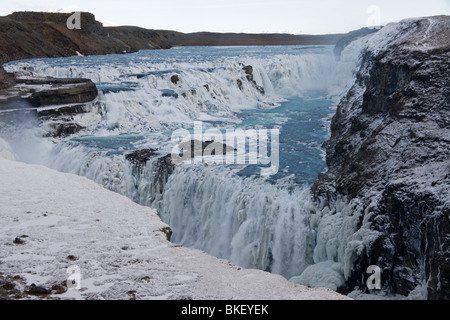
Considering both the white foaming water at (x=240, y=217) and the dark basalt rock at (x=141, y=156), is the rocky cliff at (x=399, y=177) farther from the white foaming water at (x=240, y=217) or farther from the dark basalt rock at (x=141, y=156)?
the dark basalt rock at (x=141, y=156)

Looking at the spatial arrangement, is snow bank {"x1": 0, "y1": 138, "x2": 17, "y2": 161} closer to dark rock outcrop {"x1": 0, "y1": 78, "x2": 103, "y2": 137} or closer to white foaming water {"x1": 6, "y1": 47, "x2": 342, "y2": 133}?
dark rock outcrop {"x1": 0, "y1": 78, "x2": 103, "y2": 137}

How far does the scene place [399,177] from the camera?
8758 mm

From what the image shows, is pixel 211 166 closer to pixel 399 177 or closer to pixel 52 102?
pixel 399 177

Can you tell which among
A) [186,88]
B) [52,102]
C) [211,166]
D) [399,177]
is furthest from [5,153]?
[186,88]

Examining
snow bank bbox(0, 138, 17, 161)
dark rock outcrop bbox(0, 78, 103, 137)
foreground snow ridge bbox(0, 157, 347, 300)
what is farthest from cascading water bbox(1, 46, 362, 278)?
foreground snow ridge bbox(0, 157, 347, 300)

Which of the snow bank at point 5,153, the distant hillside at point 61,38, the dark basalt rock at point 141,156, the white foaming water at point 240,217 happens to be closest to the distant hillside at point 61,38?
the distant hillside at point 61,38

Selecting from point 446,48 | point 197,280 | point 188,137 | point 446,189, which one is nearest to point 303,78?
point 188,137

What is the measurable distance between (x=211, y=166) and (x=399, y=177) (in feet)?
18.7

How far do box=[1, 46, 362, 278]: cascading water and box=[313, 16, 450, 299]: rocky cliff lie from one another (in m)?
0.95

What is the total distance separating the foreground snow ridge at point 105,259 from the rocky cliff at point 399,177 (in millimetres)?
2672

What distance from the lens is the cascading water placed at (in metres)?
10.5

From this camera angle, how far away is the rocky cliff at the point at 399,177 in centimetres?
753

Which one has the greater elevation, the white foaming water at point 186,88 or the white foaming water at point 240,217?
the white foaming water at point 186,88
